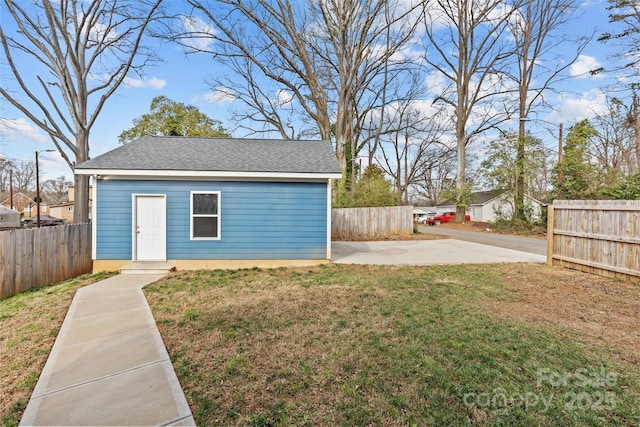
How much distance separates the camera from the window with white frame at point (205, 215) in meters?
7.55

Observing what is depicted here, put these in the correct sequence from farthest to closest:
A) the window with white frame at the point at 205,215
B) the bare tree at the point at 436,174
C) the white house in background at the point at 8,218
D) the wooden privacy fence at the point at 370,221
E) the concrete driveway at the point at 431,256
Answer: the bare tree at the point at 436,174 → the white house in background at the point at 8,218 → the wooden privacy fence at the point at 370,221 → the concrete driveway at the point at 431,256 → the window with white frame at the point at 205,215

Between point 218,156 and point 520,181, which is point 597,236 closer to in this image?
point 218,156

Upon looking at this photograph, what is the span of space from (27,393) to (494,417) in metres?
3.87

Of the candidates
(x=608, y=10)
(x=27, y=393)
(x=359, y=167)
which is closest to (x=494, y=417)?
(x=27, y=393)

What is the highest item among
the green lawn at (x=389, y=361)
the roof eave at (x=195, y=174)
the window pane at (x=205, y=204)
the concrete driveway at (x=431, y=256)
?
the roof eave at (x=195, y=174)

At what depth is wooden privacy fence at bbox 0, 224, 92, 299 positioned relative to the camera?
5.65 metres

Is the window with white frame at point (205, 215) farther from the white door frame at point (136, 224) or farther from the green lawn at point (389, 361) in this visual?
the green lawn at point (389, 361)

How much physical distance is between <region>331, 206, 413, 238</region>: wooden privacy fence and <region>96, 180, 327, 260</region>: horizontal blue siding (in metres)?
7.23

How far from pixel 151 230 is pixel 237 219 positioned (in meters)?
2.26

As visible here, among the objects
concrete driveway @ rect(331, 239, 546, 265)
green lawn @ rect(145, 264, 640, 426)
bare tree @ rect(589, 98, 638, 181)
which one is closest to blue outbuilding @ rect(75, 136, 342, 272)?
concrete driveway @ rect(331, 239, 546, 265)

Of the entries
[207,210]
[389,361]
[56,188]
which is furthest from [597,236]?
[56,188]

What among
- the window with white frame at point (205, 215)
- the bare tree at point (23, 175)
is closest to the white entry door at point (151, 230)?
the window with white frame at point (205, 215)

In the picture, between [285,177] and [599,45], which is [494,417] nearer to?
[285,177]

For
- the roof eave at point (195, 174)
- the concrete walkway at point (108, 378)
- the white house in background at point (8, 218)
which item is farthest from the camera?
the white house in background at point (8, 218)
